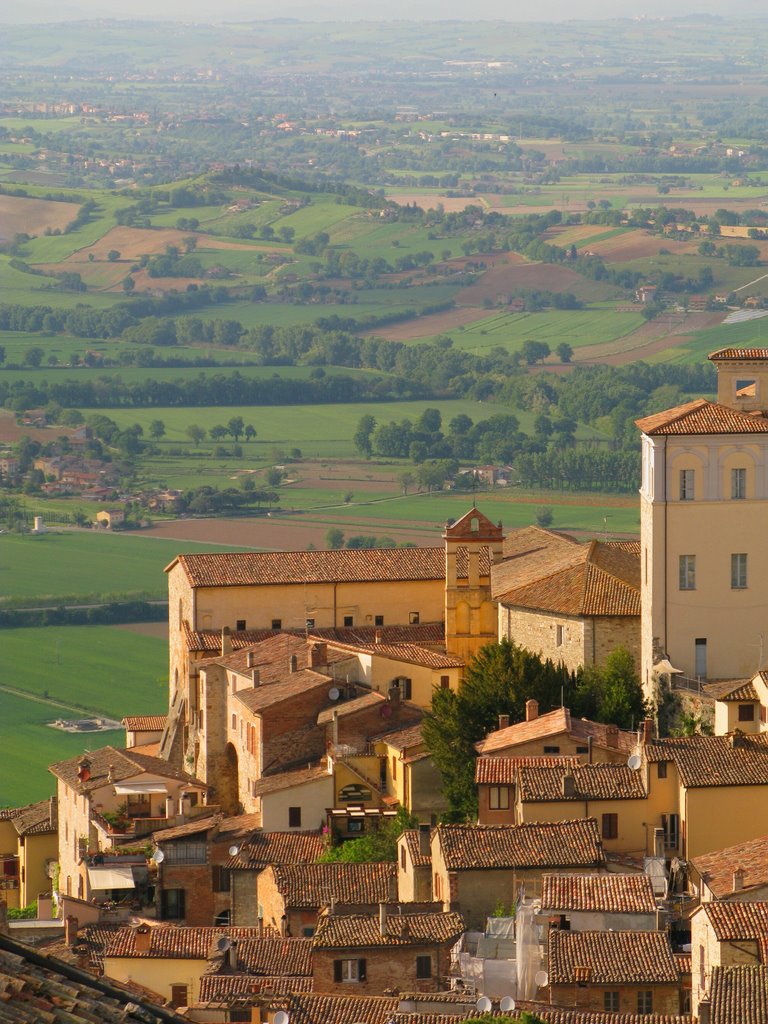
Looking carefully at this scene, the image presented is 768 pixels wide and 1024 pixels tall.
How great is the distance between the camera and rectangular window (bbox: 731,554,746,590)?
127 feet

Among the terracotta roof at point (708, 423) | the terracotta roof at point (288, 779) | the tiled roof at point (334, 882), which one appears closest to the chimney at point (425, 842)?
the tiled roof at point (334, 882)

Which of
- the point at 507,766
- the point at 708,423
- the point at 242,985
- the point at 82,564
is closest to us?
the point at 242,985

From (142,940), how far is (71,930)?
8.71 ft

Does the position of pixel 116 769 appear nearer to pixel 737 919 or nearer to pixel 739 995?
pixel 737 919

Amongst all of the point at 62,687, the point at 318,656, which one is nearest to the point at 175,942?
the point at 318,656

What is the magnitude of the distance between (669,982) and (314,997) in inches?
137

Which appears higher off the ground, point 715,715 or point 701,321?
point 715,715

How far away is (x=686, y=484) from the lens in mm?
38500

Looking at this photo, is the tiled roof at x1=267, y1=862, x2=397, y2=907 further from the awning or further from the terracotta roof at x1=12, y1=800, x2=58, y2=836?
the terracotta roof at x1=12, y1=800, x2=58, y2=836

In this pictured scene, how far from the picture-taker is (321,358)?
587 ft

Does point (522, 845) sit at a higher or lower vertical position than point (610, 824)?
higher

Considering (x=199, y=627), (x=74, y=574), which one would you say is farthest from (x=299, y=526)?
(x=199, y=627)

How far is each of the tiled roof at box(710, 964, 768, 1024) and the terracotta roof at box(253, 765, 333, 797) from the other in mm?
15235

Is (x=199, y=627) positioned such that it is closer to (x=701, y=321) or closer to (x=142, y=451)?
(x=142, y=451)
